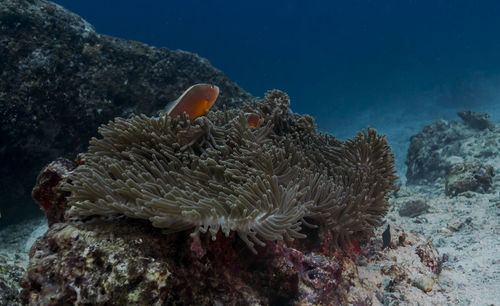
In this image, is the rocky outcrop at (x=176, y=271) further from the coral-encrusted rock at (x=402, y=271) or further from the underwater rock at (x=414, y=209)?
the underwater rock at (x=414, y=209)

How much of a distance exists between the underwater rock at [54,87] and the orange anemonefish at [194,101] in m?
3.62

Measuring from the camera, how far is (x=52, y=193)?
2.34 meters

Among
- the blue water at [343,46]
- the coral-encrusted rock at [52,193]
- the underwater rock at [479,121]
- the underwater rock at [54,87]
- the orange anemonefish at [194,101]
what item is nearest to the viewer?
the coral-encrusted rock at [52,193]

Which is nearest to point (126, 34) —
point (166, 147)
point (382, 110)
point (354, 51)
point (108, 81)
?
point (354, 51)

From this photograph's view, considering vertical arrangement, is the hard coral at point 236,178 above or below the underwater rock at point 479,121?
below

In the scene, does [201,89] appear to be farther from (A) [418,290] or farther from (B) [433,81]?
(B) [433,81]

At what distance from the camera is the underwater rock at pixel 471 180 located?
5.16 metres

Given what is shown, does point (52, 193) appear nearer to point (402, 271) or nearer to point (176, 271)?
point (176, 271)

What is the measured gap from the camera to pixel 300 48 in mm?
81250

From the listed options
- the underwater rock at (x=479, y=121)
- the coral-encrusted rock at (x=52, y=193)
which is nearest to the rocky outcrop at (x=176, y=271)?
the coral-encrusted rock at (x=52, y=193)

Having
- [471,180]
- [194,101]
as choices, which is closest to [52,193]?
[194,101]

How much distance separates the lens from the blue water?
118ft

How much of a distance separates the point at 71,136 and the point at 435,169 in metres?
8.36

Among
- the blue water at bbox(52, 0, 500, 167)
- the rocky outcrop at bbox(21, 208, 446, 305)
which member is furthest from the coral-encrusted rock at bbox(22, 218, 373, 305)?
the blue water at bbox(52, 0, 500, 167)
